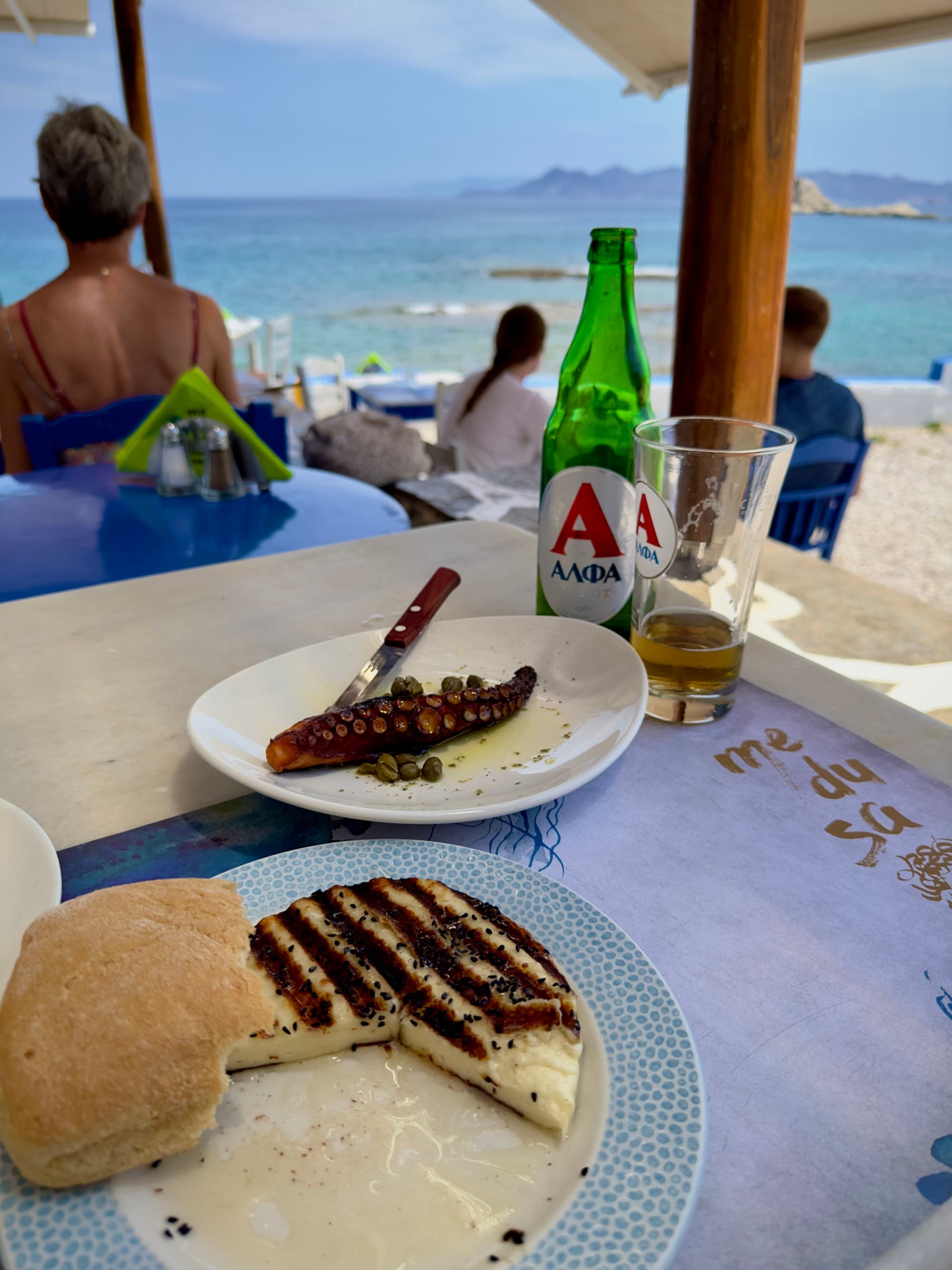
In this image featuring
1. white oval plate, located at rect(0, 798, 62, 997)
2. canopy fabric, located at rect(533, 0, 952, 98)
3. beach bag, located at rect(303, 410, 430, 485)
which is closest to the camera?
white oval plate, located at rect(0, 798, 62, 997)

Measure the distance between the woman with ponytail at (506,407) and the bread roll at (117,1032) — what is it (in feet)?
15.7

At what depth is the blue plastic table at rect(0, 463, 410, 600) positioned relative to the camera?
1.95m

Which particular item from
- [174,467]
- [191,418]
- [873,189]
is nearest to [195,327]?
[191,418]

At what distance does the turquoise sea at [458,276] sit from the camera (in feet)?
105

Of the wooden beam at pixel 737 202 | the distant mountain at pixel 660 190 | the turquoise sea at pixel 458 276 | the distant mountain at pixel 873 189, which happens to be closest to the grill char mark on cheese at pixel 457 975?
the wooden beam at pixel 737 202

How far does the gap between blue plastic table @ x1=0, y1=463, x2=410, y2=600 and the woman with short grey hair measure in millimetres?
863

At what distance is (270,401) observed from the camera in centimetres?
307

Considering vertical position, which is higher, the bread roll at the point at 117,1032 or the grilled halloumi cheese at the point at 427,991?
the bread roll at the point at 117,1032

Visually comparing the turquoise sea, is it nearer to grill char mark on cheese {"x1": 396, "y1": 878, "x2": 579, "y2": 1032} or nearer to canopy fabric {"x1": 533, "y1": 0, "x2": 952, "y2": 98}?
canopy fabric {"x1": 533, "y1": 0, "x2": 952, "y2": 98}

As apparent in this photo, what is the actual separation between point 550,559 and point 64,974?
81 cm

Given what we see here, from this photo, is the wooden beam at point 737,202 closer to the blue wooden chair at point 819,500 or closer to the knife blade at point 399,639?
the knife blade at point 399,639

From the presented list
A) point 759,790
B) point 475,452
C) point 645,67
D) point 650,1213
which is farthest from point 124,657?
point 645,67

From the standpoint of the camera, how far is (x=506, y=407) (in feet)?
17.7

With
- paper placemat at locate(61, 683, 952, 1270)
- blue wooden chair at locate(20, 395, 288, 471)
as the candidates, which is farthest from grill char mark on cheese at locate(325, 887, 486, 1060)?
blue wooden chair at locate(20, 395, 288, 471)
